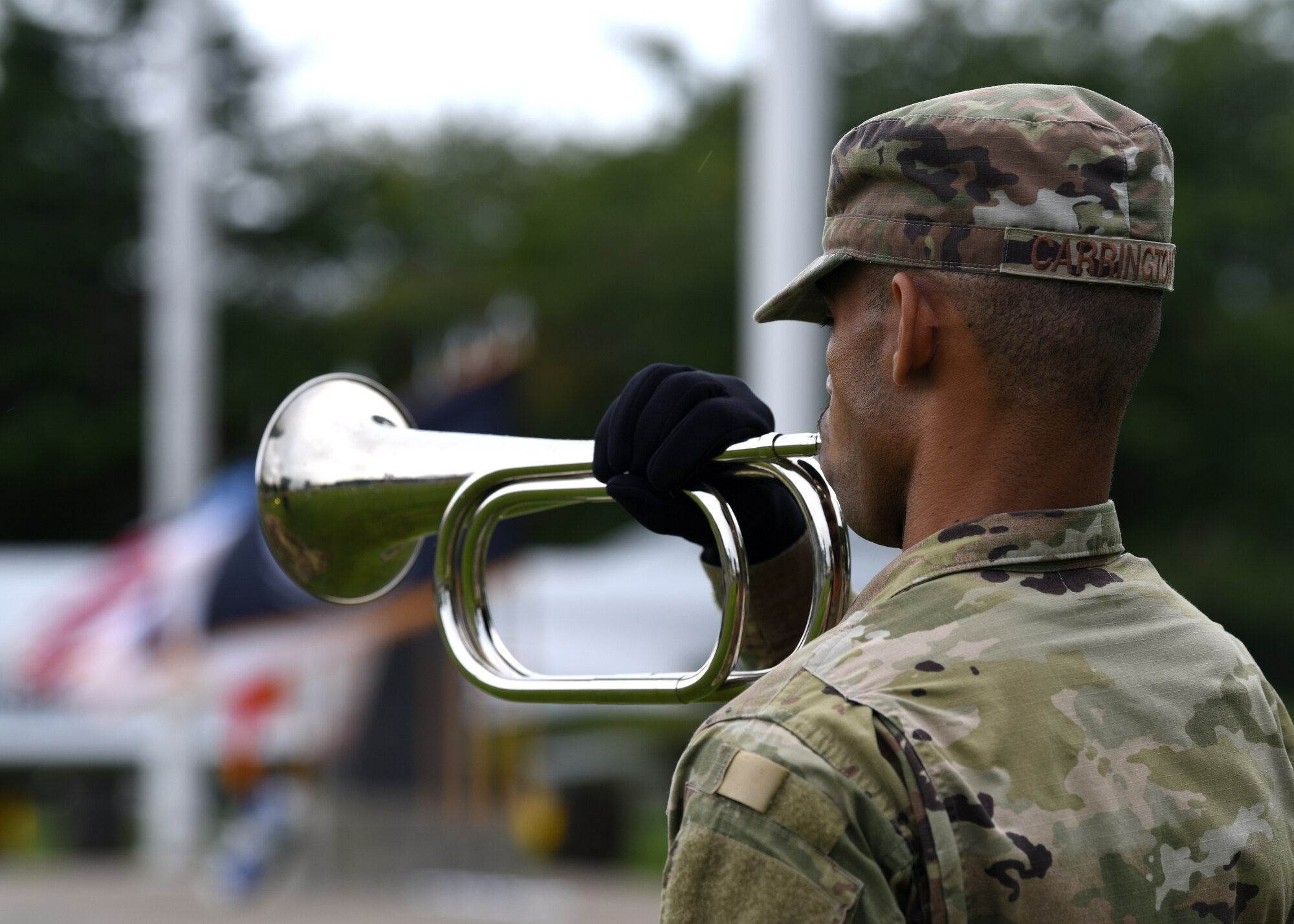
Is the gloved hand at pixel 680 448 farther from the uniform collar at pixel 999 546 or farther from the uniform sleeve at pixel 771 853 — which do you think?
the uniform sleeve at pixel 771 853

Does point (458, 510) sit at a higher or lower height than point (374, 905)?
higher

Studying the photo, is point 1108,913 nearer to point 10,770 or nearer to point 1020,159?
point 1020,159

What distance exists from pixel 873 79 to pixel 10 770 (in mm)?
11676

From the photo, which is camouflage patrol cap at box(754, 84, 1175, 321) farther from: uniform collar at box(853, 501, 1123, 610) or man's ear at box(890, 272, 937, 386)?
uniform collar at box(853, 501, 1123, 610)

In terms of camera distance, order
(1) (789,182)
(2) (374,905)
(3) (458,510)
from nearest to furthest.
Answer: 1. (3) (458,510)
2. (1) (789,182)
3. (2) (374,905)

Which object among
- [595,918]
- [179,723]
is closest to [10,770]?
[179,723]

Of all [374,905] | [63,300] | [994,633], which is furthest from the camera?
[63,300]

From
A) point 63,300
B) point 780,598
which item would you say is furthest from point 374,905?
point 63,300

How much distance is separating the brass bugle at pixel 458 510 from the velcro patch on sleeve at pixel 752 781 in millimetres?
614

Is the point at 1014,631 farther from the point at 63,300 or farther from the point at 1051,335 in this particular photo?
the point at 63,300

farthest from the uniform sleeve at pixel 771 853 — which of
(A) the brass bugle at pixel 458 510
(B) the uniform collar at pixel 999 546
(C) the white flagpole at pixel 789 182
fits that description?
(C) the white flagpole at pixel 789 182

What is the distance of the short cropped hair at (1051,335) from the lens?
56.9 inches

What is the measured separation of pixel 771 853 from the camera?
124 cm

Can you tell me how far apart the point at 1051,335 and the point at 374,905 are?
372 inches
